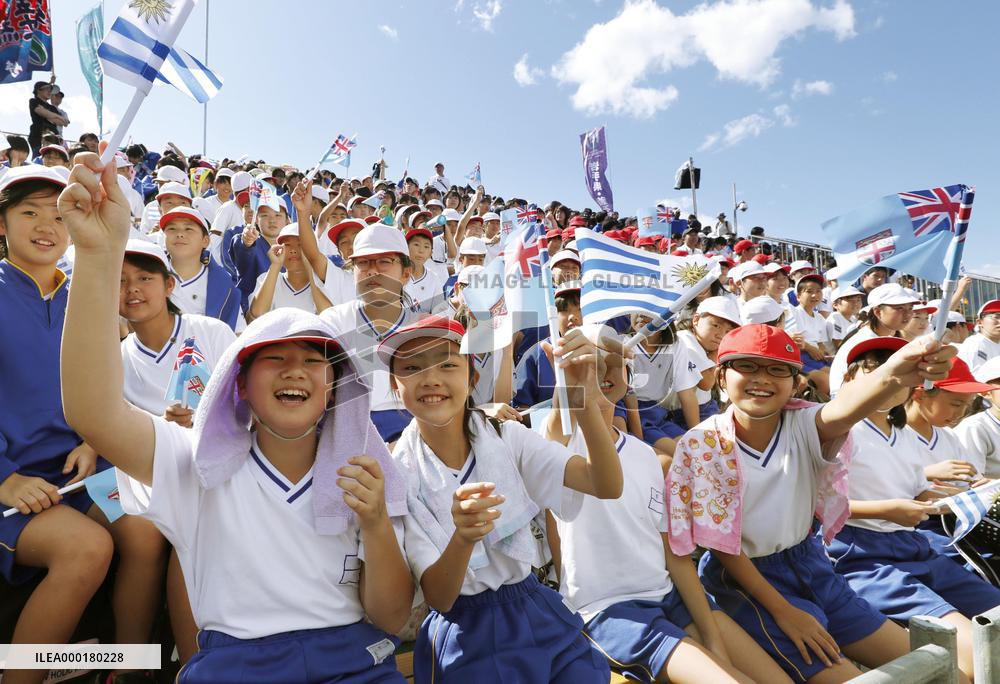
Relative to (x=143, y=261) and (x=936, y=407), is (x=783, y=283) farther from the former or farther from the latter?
(x=143, y=261)

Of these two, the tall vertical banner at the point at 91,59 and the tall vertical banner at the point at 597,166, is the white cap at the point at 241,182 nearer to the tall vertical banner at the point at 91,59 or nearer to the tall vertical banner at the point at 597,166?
the tall vertical banner at the point at 91,59

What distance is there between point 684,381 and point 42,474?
3.86 metres

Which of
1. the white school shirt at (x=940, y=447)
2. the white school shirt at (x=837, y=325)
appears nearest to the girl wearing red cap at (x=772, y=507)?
the white school shirt at (x=940, y=447)

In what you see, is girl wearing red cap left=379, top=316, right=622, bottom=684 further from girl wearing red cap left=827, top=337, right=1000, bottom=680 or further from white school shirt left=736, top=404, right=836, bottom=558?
girl wearing red cap left=827, top=337, right=1000, bottom=680

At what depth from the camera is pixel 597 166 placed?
13.6m

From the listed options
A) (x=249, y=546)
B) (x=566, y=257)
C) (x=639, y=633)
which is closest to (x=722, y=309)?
(x=566, y=257)

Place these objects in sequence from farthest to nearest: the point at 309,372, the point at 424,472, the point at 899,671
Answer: the point at 424,472 → the point at 309,372 → the point at 899,671

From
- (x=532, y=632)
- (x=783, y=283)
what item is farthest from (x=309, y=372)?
(x=783, y=283)

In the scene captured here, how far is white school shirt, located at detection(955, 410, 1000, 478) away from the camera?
3.79 meters

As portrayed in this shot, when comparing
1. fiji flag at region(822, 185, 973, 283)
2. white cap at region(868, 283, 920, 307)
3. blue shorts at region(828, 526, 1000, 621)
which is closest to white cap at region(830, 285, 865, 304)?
white cap at region(868, 283, 920, 307)

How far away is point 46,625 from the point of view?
83.2 inches

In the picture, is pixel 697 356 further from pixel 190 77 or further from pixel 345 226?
pixel 190 77

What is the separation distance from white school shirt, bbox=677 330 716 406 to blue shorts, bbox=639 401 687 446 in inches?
14.0

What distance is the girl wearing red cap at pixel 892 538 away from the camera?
2.70 meters
